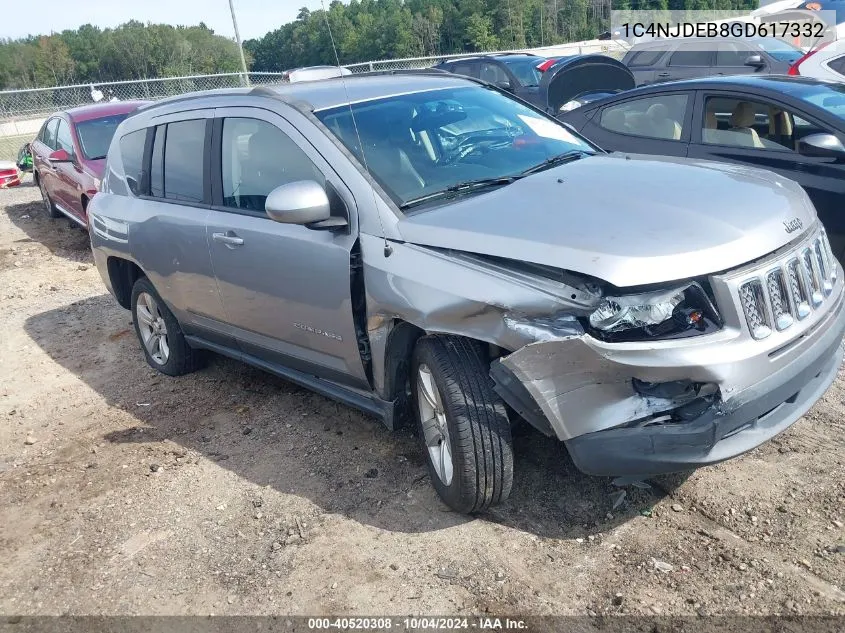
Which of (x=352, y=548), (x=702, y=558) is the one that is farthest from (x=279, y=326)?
(x=702, y=558)

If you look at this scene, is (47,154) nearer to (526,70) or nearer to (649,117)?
(526,70)

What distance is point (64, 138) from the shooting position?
10414 millimetres

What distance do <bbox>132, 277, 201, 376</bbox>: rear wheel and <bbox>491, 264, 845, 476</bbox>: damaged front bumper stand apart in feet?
10.5

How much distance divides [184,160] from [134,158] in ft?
2.77

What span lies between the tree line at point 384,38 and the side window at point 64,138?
158 inches

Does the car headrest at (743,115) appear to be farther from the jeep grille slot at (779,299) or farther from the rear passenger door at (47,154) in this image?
the rear passenger door at (47,154)

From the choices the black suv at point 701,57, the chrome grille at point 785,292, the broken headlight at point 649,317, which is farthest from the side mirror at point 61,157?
the black suv at point 701,57

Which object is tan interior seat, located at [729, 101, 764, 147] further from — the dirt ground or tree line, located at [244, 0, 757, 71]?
tree line, located at [244, 0, 757, 71]

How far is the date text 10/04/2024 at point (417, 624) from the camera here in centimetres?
285

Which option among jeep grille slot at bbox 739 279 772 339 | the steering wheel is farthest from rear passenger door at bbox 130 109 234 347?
jeep grille slot at bbox 739 279 772 339

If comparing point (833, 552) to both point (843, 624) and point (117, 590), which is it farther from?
Answer: point (117, 590)

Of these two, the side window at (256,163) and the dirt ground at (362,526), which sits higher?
the side window at (256,163)

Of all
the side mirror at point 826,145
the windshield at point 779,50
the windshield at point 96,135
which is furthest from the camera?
the windshield at point 779,50

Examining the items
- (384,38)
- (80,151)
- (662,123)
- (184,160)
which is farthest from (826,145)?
(384,38)
